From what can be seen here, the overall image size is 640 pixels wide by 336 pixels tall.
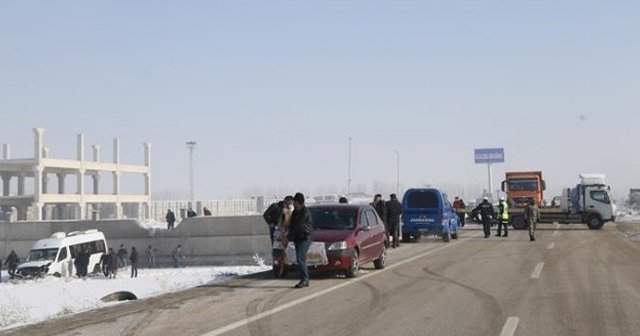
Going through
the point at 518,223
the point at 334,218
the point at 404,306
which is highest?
the point at 334,218

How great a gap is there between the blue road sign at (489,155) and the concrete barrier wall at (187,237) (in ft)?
183

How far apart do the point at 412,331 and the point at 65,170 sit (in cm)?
7049

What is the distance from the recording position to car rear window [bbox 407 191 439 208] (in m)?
31.5

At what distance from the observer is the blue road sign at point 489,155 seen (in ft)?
294

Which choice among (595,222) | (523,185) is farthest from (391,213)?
(523,185)

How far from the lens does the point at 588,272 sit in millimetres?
17203

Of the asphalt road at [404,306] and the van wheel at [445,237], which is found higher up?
the asphalt road at [404,306]

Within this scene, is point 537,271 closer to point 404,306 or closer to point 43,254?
point 404,306

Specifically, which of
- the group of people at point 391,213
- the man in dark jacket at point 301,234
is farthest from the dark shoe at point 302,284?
the group of people at point 391,213

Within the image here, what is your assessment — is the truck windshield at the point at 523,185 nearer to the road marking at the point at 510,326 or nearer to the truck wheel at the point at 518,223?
the truck wheel at the point at 518,223

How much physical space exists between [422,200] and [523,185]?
64.4 ft

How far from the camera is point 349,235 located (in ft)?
53.4

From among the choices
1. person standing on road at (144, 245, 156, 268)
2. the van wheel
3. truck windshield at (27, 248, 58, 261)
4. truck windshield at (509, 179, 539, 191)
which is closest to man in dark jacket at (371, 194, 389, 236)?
the van wheel

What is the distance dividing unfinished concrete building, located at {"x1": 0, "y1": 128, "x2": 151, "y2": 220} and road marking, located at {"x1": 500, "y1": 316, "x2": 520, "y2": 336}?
56798 millimetres
